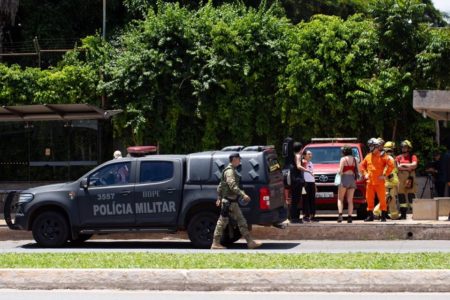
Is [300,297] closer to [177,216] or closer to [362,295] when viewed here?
[362,295]

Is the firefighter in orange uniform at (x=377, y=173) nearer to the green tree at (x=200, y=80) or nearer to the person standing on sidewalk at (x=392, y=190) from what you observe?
the person standing on sidewalk at (x=392, y=190)

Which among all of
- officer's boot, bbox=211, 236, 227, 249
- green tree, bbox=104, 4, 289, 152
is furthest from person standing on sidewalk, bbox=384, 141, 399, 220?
green tree, bbox=104, 4, 289, 152

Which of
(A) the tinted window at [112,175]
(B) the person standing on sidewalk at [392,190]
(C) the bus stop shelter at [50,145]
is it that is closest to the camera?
(A) the tinted window at [112,175]

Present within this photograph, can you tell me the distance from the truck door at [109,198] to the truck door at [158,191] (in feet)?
0.63

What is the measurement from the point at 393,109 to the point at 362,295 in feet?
46.9

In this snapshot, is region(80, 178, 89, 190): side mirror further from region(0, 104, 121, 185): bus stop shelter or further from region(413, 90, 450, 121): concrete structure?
region(413, 90, 450, 121): concrete structure

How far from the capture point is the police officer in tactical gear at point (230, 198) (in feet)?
49.0

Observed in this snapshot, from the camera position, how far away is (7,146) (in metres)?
26.1

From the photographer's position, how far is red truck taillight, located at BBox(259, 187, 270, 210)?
51.3 feet

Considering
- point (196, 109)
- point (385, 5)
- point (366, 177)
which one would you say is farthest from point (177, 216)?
point (385, 5)

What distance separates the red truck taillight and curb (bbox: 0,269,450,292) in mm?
5075

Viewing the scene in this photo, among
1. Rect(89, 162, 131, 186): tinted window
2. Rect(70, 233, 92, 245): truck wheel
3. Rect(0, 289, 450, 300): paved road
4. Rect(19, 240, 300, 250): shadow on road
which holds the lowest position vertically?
Rect(19, 240, 300, 250): shadow on road

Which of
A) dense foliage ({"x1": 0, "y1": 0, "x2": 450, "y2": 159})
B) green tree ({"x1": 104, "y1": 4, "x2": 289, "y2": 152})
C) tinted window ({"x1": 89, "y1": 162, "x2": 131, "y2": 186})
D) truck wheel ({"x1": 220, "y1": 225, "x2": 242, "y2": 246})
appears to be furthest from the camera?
green tree ({"x1": 104, "y1": 4, "x2": 289, "y2": 152})

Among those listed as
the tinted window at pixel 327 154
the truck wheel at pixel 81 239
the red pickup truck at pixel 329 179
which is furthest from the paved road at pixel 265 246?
the tinted window at pixel 327 154
